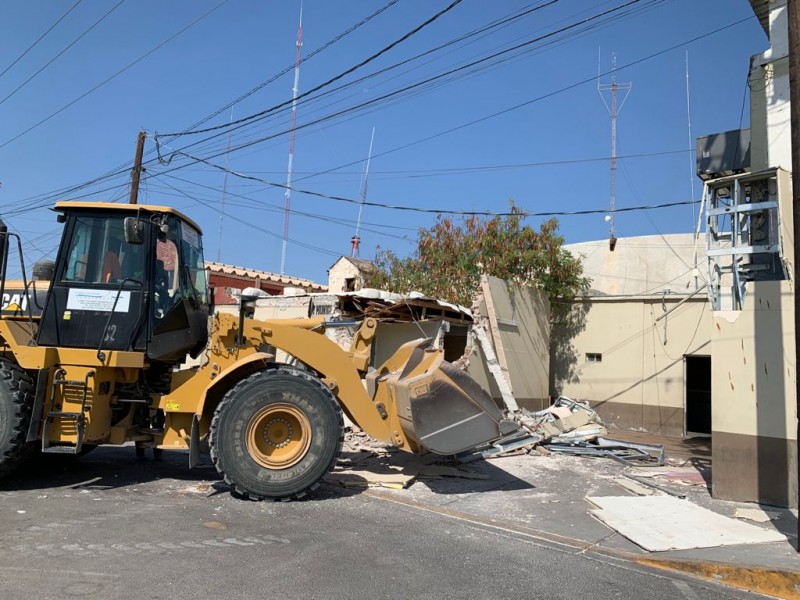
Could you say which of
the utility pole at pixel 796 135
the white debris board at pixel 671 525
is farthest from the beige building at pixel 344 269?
the utility pole at pixel 796 135

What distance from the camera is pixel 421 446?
6953mm

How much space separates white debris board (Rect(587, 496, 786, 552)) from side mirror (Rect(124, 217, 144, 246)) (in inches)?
228

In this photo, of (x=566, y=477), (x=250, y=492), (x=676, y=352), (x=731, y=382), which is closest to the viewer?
(x=250, y=492)

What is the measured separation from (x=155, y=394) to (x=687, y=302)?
43.3 feet

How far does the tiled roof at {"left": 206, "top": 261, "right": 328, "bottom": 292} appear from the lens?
26.1 m

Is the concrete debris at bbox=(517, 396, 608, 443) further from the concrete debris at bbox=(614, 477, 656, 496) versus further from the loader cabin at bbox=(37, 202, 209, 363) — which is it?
the loader cabin at bbox=(37, 202, 209, 363)

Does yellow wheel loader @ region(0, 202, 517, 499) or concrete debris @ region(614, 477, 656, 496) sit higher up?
yellow wheel loader @ region(0, 202, 517, 499)

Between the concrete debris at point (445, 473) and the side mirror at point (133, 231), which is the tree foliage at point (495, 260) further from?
the side mirror at point (133, 231)

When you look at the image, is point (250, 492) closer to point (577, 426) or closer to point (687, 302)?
point (577, 426)

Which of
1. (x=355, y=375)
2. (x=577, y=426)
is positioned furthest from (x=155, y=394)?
(x=577, y=426)

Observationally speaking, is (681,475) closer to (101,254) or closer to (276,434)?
(276,434)

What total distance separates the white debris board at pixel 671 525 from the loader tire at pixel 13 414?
615cm

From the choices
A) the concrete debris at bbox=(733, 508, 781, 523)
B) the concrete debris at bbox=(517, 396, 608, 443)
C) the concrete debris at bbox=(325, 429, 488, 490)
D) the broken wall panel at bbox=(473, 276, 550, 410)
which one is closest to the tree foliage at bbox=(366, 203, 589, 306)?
the broken wall panel at bbox=(473, 276, 550, 410)

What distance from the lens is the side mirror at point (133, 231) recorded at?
21.4 ft
